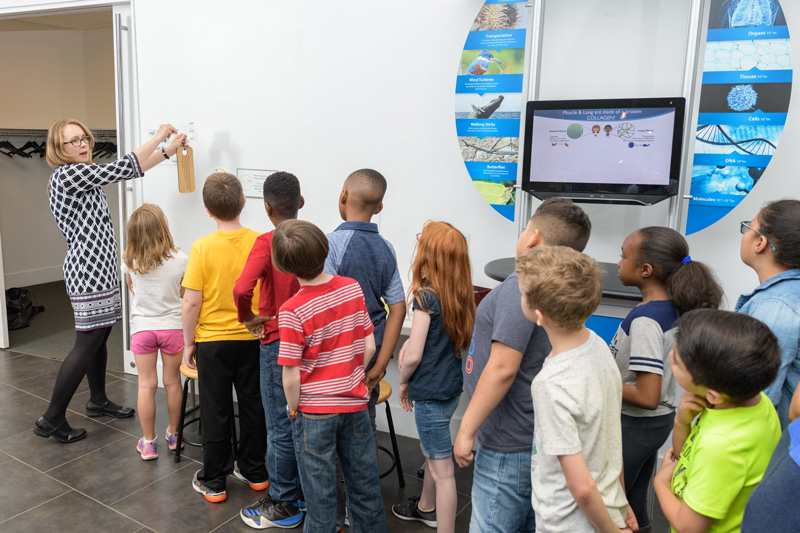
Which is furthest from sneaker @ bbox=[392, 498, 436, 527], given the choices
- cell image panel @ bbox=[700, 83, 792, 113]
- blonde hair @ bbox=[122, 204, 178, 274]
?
cell image panel @ bbox=[700, 83, 792, 113]

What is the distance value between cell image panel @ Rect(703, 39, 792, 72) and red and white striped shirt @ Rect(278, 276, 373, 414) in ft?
5.90

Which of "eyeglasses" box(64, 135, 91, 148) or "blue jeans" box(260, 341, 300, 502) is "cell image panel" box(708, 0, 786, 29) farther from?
"eyeglasses" box(64, 135, 91, 148)

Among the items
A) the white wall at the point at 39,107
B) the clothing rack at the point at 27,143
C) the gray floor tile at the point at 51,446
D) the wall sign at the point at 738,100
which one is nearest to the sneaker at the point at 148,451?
the gray floor tile at the point at 51,446

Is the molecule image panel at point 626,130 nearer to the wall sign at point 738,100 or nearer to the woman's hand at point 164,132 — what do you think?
the wall sign at point 738,100

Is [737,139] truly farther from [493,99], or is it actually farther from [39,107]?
[39,107]

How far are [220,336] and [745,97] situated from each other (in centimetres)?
240

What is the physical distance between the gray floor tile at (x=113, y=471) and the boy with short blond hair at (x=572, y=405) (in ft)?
6.87

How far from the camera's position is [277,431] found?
7.72 feet

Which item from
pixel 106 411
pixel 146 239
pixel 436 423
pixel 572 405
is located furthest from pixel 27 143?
pixel 572 405

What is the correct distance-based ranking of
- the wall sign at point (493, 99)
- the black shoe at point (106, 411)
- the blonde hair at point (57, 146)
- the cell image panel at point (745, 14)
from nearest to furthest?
the cell image panel at point (745, 14), the wall sign at point (493, 99), the blonde hair at point (57, 146), the black shoe at point (106, 411)

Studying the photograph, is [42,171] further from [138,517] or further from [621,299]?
[621,299]

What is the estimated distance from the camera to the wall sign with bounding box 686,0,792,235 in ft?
7.61

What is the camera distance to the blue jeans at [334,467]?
1869mm

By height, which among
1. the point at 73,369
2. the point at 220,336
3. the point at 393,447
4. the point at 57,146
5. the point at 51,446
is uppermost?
the point at 57,146
